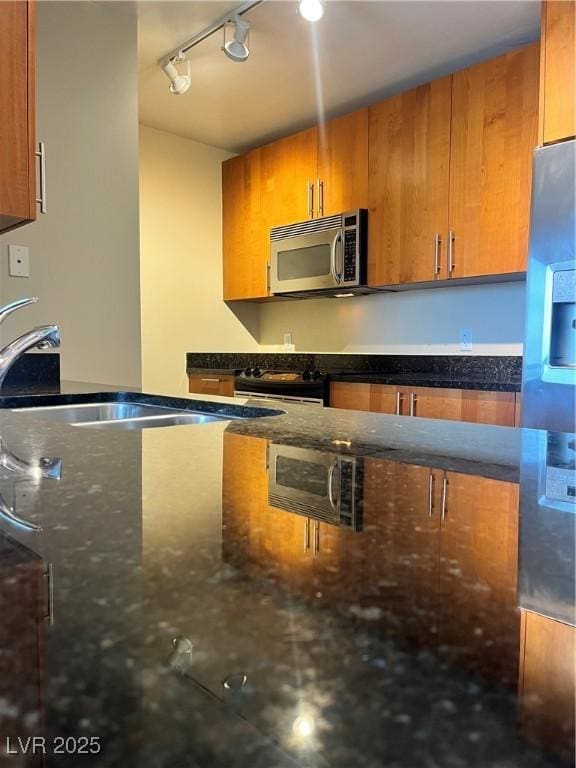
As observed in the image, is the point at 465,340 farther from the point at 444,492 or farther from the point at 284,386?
the point at 444,492

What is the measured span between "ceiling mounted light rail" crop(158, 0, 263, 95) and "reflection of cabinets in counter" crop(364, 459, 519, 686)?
2.51m

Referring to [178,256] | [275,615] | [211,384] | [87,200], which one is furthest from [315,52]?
[275,615]

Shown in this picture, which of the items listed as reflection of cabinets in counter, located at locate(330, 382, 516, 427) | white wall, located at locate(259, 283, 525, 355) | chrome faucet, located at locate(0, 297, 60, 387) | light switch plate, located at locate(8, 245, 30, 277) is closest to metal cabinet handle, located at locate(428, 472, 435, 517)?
chrome faucet, located at locate(0, 297, 60, 387)

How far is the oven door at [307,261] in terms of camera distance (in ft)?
11.0

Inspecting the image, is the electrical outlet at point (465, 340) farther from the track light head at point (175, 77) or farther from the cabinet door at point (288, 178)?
the track light head at point (175, 77)

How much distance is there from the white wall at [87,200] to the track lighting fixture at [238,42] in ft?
1.51

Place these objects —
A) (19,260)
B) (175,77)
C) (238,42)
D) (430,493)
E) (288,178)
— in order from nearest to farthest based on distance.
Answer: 1. (430,493)
2. (19,260)
3. (238,42)
4. (175,77)
5. (288,178)

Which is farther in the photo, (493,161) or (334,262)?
(334,262)

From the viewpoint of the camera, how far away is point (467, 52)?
2811mm

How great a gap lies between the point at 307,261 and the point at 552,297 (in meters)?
1.78

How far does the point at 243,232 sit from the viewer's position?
408cm

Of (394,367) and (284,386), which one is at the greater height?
(394,367)

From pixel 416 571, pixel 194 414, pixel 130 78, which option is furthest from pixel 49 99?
pixel 416 571

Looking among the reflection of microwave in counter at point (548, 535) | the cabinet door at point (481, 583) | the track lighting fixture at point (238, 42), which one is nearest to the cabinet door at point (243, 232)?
the track lighting fixture at point (238, 42)
